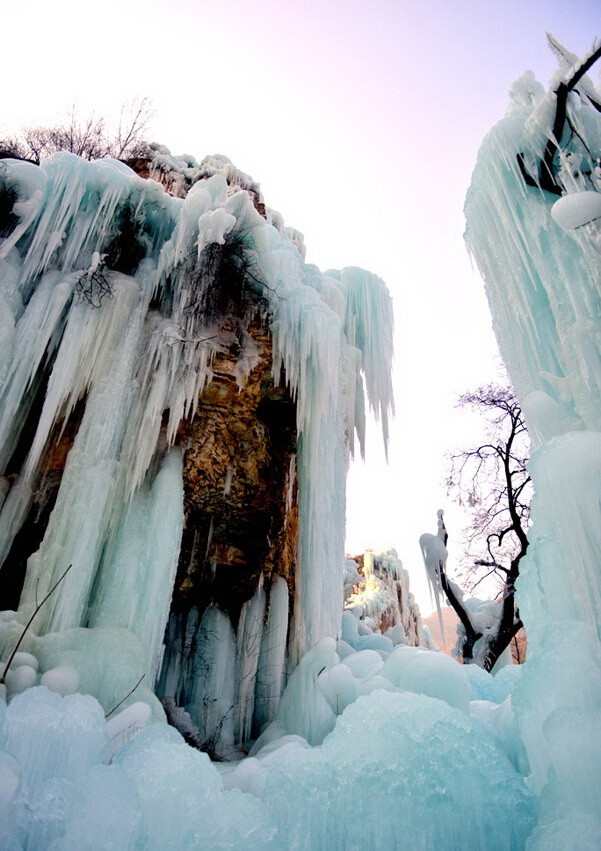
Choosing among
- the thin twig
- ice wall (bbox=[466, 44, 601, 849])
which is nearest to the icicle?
the thin twig

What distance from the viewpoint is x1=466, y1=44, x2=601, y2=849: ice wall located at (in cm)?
201

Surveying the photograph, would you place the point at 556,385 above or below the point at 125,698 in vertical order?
above

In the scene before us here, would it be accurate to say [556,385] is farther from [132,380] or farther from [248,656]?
[248,656]

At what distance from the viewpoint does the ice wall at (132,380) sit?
4574 millimetres

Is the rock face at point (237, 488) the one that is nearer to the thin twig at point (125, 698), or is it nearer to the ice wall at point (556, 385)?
the thin twig at point (125, 698)

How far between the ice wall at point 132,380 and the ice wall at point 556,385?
2.97 meters

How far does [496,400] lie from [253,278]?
5.74 metres

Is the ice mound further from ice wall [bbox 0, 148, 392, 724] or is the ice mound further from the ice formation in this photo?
ice wall [bbox 0, 148, 392, 724]

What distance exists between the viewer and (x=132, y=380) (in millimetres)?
5387

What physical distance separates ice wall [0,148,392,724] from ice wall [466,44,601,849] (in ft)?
9.75

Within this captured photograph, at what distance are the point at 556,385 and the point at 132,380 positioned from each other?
4.23 meters

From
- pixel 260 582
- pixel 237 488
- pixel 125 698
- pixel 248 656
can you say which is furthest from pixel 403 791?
pixel 260 582

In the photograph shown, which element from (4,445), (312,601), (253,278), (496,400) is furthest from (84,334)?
(496,400)

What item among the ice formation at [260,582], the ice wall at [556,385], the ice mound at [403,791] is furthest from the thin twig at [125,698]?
the ice wall at [556,385]
